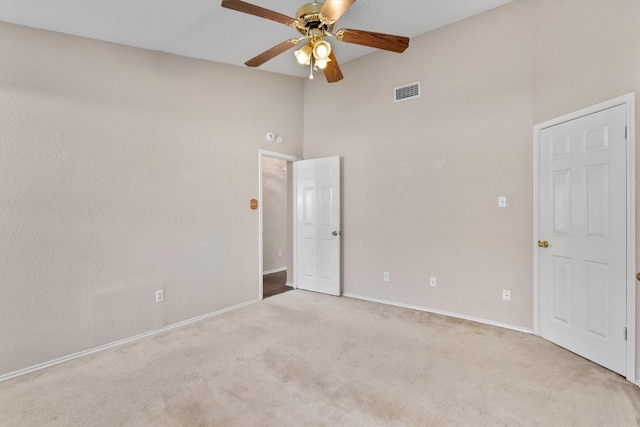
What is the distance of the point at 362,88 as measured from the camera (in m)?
4.25

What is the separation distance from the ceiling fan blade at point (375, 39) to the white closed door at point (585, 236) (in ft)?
5.73

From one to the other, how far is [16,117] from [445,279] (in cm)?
443

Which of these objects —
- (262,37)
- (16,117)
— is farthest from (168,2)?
(16,117)

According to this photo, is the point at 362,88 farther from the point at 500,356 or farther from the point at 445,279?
the point at 500,356

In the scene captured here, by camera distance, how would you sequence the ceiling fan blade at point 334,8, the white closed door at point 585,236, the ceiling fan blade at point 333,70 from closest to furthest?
the ceiling fan blade at point 334,8 → the white closed door at point 585,236 → the ceiling fan blade at point 333,70

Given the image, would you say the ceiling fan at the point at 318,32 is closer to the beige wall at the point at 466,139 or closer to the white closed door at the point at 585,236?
the beige wall at the point at 466,139

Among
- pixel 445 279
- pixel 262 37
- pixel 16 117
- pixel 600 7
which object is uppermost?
pixel 262 37

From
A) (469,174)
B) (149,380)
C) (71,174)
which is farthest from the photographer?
(469,174)

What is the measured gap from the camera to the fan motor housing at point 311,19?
2125mm

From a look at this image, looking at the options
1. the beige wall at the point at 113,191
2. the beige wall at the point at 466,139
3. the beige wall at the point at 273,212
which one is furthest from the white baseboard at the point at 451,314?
the beige wall at the point at 273,212

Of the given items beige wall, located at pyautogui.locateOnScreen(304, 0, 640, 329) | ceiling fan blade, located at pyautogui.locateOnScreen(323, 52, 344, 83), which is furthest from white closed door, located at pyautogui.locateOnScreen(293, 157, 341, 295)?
ceiling fan blade, located at pyautogui.locateOnScreen(323, 52, 344, 83)

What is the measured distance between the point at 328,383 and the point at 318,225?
8.59 feet

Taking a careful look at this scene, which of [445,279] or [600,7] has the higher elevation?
[600,7]

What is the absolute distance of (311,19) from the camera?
7.15 feet
